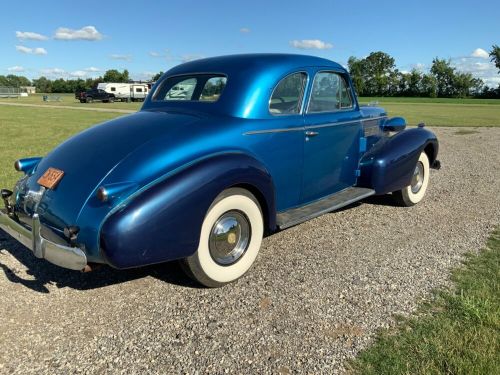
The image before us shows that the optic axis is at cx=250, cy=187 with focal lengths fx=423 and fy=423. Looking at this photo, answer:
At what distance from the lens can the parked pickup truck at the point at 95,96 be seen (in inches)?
1624

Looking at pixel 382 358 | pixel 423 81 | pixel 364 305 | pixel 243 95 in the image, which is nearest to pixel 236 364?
pixel 382 358

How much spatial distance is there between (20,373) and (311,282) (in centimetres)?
207

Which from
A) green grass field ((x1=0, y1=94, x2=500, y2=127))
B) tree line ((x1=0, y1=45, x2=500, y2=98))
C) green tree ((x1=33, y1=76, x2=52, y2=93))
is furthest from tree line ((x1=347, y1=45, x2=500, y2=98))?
green tree ((x1=33, y1=76, x2=52, y2=93))

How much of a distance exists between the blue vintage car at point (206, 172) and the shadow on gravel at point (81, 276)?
48 centimetres

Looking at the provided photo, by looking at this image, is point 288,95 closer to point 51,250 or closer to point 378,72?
point 51,250

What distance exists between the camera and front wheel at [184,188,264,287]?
3.11 meters

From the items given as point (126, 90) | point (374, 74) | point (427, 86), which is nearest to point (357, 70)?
point (374, 74)

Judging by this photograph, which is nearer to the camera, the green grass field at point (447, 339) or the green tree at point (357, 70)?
the green grass field at point (447, 339)

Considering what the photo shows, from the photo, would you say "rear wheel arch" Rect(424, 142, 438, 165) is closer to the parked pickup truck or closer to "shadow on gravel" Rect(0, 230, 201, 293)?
"shadow on gravel" Rect(0, 230, 201, 293)

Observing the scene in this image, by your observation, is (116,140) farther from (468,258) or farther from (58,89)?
(58,89)

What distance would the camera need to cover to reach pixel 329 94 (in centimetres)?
447

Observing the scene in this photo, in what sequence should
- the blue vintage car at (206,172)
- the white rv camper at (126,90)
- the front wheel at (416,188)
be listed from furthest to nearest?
1. the white rv camper at (126,90)
2. the front wheel at (416,188)
3. the blue vintage car at (206,172)

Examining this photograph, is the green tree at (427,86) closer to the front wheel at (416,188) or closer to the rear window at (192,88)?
the front wheel at (416,188)

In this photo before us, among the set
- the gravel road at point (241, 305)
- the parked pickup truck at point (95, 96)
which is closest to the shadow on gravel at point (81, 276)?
the gravel road at point (241, 305)
